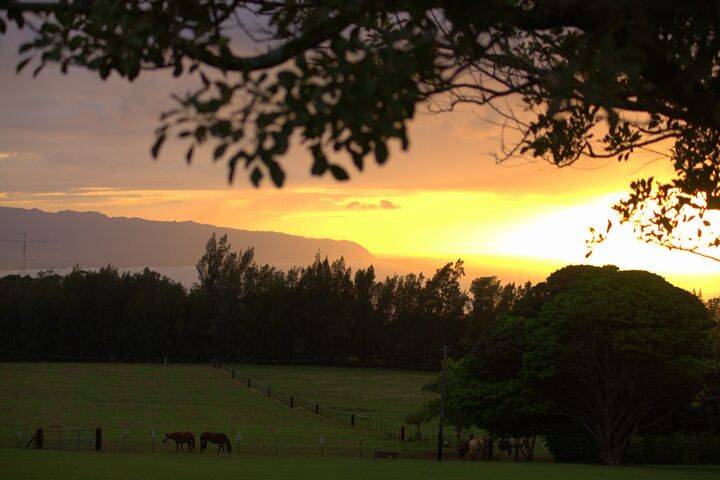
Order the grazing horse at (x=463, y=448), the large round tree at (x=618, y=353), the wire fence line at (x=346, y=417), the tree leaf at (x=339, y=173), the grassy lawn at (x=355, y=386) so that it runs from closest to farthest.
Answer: the tree leaf at (x=339, y=173)
the large round tree at (x=618, y=353)
the grazing horse at (x=463, y=448)
the wire fence line at (x=346, y=417)
the grassy lawn at (x=355, y=386)

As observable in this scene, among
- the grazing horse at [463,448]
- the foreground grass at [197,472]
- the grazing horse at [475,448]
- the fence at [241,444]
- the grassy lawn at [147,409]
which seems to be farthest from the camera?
the grassy lawn at [147,409]

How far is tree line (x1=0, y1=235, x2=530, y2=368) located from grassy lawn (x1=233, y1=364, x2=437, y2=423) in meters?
5.04

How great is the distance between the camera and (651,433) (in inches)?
1470

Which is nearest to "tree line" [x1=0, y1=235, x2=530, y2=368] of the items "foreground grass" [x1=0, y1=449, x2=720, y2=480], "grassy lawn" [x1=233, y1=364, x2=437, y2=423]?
"grassy lawn" [x1=233, y1=364, x2=437, y2=423]

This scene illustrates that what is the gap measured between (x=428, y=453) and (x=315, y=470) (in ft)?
67.0

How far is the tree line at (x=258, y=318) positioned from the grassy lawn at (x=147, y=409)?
61.0 ft

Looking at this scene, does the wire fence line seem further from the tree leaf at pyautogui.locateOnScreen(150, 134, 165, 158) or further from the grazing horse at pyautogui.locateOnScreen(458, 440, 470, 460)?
the tree leaf at pyautogui.locateOnScreen(150, 134, 165, 158)

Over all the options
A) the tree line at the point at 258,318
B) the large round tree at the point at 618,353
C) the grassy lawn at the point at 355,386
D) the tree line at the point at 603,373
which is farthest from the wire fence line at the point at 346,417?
the tree line at the point at 258,318

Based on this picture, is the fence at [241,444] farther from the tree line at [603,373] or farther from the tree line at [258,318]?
the tree line at [258,318]

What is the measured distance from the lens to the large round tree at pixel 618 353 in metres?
33.8

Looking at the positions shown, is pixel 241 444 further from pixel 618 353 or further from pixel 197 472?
pixel 197 472

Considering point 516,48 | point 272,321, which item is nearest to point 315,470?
point 516,48

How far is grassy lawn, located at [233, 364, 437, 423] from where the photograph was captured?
224 feet

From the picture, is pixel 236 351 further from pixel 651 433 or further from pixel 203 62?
pixel 203 62
